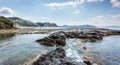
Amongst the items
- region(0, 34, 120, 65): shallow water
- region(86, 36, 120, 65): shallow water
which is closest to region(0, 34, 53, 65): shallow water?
region(0, 34, 120, 65): shallow water

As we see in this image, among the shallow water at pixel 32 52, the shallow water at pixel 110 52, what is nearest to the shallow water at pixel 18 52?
the shallow water at pixel 32 52

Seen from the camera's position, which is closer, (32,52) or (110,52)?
(32,52)

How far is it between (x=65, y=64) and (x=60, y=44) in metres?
22.4

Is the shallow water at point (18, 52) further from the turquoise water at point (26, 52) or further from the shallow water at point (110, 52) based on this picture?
the shallow water at point (110, 52)

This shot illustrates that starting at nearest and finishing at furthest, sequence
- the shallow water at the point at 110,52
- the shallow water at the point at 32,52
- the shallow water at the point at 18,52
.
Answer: the shallow water at the point at 18,52 → the shallow water at the point at 32,52 → the shallow water at the point at 110,52

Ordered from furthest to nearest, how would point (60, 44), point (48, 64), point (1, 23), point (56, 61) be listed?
point (1, 23) → point (60, 44) → point (56, 61) → point (48, 64)

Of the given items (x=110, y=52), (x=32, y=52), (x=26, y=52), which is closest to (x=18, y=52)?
(x=26, y=52)

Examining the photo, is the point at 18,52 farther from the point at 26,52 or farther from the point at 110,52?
the point at 110,52

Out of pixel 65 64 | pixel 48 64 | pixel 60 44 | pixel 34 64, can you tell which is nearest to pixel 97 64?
pixel 65 64

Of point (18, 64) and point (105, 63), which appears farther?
point (105, 63)

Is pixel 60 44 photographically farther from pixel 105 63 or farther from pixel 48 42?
pixel 105 63

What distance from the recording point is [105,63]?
24.4 metres

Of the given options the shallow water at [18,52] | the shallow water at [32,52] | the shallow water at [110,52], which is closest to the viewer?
the shallow water at [18,52]

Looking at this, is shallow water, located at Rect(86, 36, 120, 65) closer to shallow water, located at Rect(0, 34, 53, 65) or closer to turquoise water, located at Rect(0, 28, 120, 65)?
turquoise water, located at Rect(0, 28, 120, 65)
